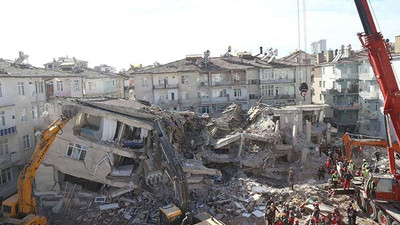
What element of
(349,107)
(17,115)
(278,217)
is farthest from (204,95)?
(278,217)

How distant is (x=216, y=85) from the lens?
5128 centimetres

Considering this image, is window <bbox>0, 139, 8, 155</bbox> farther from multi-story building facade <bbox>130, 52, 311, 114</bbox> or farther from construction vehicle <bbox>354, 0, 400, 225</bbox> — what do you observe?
construction vehicle <bbox>354, 0, 400, 225</bbox>

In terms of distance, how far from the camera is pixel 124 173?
25.2m

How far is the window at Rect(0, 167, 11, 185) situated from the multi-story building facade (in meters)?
23.5

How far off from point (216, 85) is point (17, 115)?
28022mm

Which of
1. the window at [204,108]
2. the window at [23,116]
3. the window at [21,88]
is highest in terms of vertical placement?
the window at [21,88]

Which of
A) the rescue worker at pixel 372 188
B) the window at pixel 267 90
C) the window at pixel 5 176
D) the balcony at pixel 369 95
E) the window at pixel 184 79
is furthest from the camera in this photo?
the window at pixel 184 79

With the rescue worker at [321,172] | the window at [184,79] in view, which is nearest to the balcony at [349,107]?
the window at [184,79]

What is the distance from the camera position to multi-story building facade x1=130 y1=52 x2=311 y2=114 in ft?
167

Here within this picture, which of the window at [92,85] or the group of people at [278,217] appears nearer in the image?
the group of people at [278,217]

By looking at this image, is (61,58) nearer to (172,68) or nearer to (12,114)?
(172,68)

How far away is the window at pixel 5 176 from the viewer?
31.7 m

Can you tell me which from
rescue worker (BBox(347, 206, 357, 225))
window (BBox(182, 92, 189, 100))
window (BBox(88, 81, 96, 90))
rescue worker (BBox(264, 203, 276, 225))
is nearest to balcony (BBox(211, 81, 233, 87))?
window (BBox(182, 92, 189, 100))

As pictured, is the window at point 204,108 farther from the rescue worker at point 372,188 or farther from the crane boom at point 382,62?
the crane boom at point 382,62
